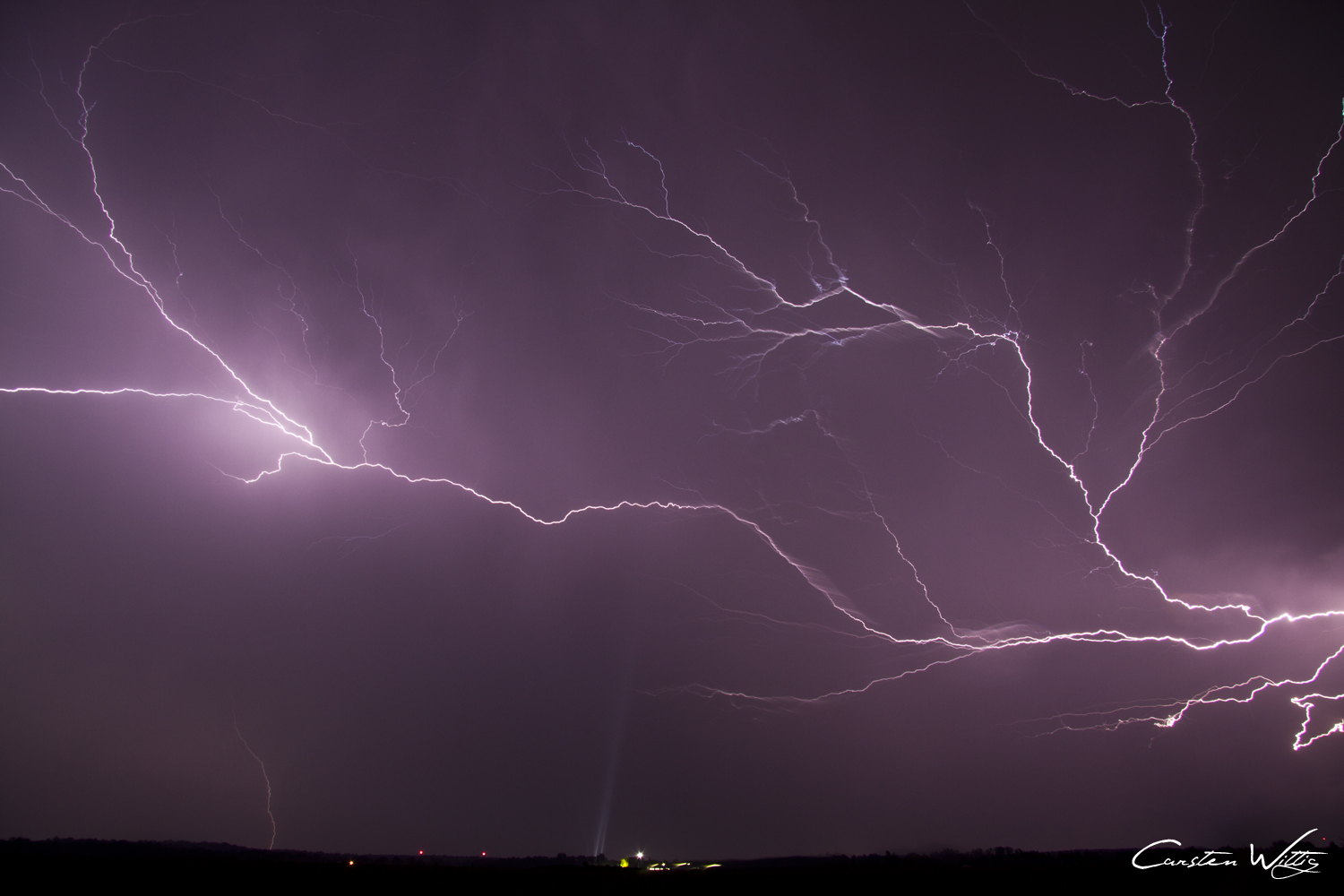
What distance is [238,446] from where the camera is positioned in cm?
993

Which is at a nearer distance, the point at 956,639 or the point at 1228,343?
the point at 1228,343

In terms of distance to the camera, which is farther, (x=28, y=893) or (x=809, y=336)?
(x=809, y=336)

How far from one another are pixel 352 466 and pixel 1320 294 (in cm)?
1668

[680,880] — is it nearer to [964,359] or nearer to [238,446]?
[964,359]

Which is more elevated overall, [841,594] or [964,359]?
[964,359]

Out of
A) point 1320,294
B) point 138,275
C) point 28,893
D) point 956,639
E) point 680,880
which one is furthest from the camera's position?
point 956,639

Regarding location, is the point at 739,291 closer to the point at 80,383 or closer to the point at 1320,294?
the point at 1320,294

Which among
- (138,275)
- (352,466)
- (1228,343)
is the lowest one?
(352,466)

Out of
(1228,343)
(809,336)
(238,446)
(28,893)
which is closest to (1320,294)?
(1228,343)

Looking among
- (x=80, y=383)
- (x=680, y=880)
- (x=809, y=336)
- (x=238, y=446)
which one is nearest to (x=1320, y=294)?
(x=809, y=336)

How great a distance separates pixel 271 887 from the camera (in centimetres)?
537

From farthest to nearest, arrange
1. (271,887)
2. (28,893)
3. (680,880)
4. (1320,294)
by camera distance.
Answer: (1320,294), (680,880), (271,887), (28,893)

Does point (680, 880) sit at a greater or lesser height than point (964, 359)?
lesser

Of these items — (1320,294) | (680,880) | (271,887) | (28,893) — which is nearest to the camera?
(28,893)
